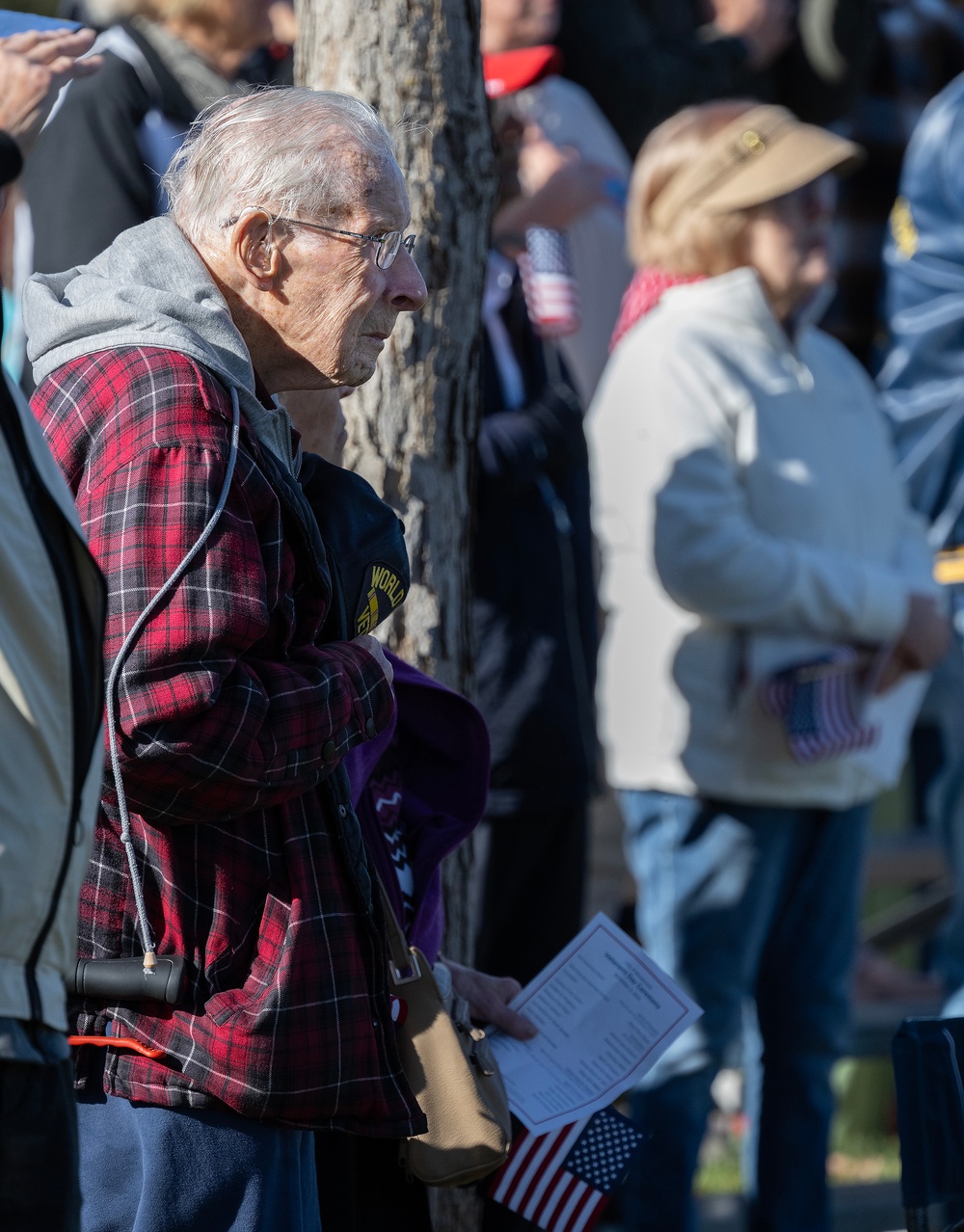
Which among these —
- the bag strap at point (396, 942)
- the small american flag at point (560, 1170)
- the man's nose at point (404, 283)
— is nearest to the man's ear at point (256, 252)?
the man's nose at point (404, 283)

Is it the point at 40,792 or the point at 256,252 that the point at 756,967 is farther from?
the point at 40,792

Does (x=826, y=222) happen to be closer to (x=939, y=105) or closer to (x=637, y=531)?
(x=637, y=531)

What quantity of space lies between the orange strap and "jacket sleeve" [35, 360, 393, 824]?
0.25 metres

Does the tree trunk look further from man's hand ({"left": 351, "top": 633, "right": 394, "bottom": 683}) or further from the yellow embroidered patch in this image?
the yellow embroidered patch

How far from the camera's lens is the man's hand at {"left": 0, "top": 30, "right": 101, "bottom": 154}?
2.54 metres

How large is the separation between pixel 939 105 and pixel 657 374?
1.82 metres

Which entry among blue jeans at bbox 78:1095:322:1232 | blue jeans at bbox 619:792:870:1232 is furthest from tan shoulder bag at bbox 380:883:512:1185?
blue jeans at bbox 619:792:870:1232

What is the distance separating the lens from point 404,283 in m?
2.03

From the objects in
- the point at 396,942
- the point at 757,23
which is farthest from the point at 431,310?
the point at 757,23

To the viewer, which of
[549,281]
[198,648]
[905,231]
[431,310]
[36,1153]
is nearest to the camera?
[36,1153]

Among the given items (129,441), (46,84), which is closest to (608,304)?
(46,84)

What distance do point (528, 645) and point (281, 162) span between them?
150 cm

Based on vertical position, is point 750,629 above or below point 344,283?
below

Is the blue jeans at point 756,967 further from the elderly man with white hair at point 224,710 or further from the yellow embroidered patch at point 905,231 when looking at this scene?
the yellow embroidered patch at point 905,231
